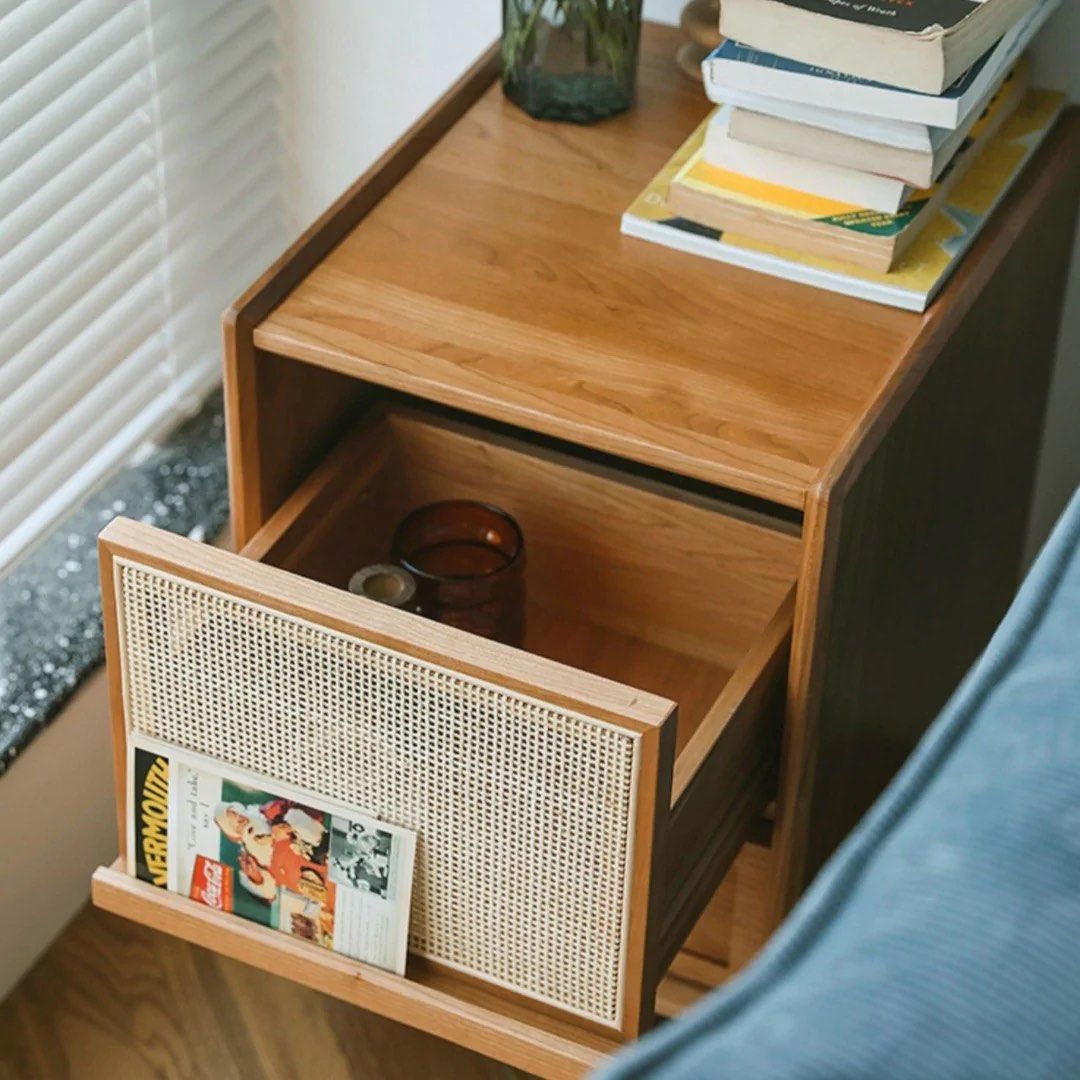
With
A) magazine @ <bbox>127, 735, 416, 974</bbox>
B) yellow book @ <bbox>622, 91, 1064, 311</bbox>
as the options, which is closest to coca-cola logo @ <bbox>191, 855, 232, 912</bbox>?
magazine @ <bbox>127, 735, 416, 974</bbox>

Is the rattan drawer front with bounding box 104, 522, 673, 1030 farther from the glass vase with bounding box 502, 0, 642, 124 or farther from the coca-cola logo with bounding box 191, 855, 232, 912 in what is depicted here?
the glass vase with bounding box 502, 0, 642, 124

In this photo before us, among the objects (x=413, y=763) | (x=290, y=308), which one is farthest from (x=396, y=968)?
(x=290, y=308)

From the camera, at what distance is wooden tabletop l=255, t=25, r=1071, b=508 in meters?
1.04

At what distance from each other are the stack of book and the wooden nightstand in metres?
0.02

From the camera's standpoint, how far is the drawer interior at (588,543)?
47.6 inches

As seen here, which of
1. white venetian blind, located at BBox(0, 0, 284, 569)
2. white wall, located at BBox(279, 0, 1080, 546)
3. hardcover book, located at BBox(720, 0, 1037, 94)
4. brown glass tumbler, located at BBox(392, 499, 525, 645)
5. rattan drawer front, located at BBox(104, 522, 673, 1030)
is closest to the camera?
rattan drawer front, located at BBox(104, 522, 673, 1030)

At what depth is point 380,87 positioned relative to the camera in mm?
1520

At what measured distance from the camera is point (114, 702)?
41.4 inches

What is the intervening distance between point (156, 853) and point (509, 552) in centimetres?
29

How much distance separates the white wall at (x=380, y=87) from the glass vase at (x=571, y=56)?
0.48 feet

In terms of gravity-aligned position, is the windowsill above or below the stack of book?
below

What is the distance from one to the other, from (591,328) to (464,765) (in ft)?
0.94

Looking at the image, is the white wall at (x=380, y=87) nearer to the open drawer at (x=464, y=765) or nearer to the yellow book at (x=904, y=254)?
the yellow book at (x=904, y=254)

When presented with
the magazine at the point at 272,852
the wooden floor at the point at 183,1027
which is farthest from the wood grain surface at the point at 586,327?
the wooden floor at the point at 183,1027
